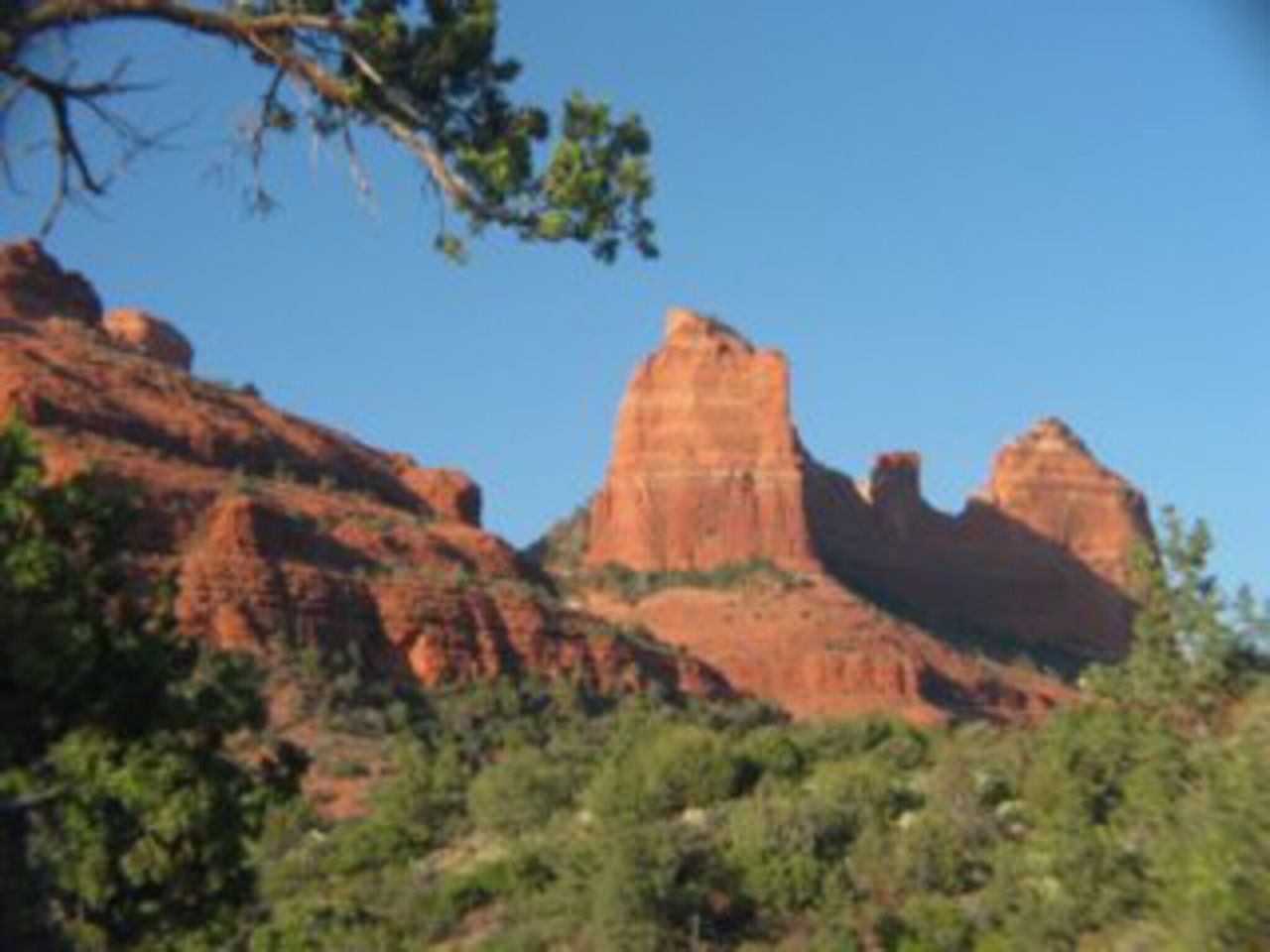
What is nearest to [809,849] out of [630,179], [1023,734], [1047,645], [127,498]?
[1023,734]

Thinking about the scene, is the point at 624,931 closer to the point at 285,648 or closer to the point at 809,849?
the point at 809,849

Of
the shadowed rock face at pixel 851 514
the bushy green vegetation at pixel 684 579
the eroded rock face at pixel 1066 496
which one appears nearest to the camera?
the bushy green vegetation at pixel 684 579

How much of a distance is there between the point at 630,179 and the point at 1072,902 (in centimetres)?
2092

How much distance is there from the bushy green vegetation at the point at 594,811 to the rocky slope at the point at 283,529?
2.52 metres

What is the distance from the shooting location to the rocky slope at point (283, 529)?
75.6m

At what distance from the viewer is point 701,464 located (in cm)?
13912

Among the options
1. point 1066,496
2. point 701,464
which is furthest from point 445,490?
point 1066,496

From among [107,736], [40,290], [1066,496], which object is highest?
[1066,496]

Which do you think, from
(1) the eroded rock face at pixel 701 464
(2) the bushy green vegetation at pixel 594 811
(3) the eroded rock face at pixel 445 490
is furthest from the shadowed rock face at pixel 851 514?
(2) the bushy green vegetation at pixel 594 811

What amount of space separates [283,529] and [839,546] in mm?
72806

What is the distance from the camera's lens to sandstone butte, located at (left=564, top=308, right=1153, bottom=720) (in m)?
115

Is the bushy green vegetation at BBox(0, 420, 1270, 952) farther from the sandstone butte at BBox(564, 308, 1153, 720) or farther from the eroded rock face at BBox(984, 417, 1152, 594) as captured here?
the eroded rock face at BBox(984, 417, 1152, 594)

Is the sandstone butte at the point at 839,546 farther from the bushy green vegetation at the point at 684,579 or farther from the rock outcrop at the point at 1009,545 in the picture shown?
the bushy green vegetation at the point at 684,579

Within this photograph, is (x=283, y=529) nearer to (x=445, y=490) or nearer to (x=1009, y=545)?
(x=445, y=490)
